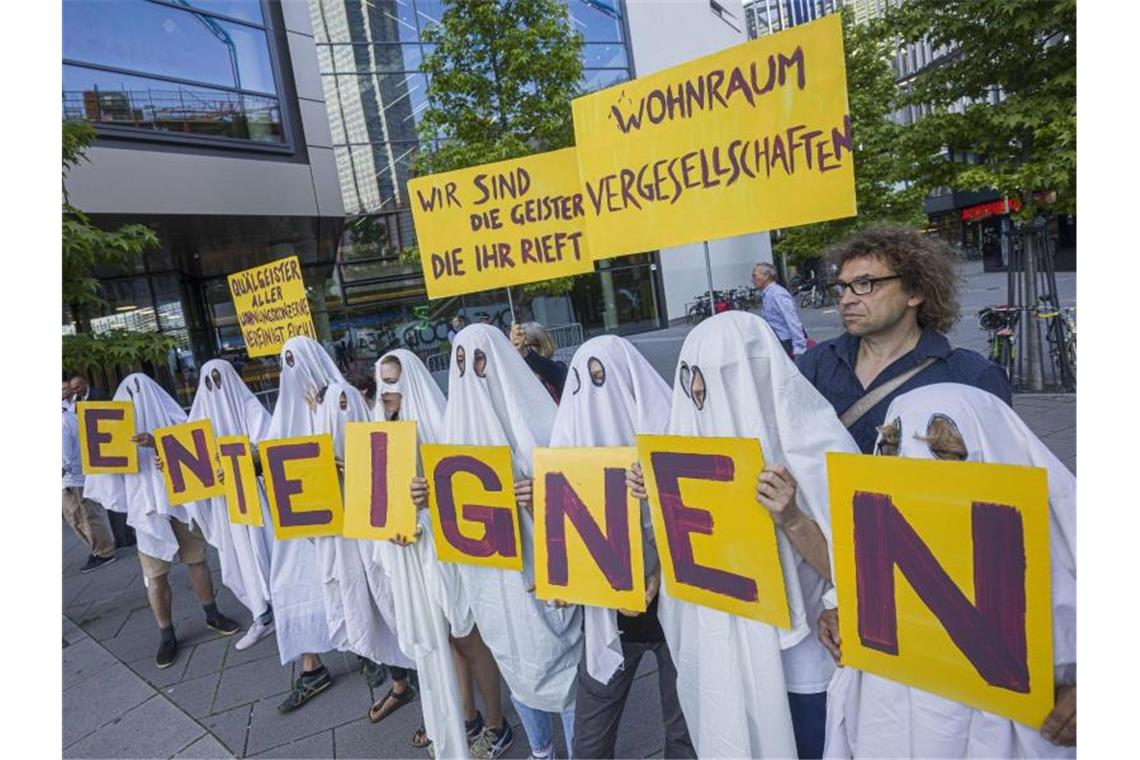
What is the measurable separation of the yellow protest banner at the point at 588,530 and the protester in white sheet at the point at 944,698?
0.76 meters

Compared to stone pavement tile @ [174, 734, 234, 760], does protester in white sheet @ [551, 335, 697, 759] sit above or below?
above

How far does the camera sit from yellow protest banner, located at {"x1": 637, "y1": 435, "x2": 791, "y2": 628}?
1.79m

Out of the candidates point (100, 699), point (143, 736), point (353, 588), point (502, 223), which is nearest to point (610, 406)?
point (502, 223)

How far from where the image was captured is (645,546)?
2.25m

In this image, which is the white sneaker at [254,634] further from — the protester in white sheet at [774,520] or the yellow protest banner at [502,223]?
the protester in white sheet at [774,520]

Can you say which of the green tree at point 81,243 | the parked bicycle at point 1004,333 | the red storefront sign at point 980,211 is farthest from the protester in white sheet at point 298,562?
the red storefront sign at point 980,211

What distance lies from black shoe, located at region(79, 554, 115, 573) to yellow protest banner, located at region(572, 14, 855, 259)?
23.3 feet

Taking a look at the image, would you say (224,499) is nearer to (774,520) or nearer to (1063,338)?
(774,520)

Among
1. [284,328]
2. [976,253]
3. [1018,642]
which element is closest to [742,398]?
[1018,642]

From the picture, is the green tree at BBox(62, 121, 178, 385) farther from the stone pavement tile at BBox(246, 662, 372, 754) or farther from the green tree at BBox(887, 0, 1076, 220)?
the green tree at BBox(887, 0, 1076, 220)

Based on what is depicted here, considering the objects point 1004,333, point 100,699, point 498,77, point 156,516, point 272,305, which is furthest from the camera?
point 498,77

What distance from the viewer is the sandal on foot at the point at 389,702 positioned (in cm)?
345

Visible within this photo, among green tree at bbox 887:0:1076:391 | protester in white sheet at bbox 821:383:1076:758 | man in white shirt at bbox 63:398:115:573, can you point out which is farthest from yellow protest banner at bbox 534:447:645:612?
man in white shirt at bbox 63:398:115:573

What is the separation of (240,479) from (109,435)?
62.1 inches
